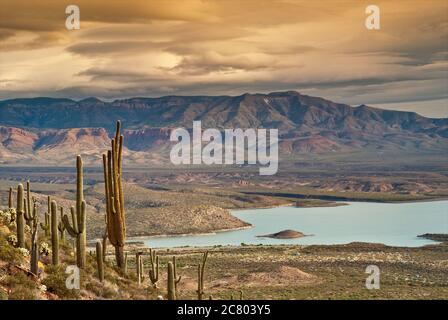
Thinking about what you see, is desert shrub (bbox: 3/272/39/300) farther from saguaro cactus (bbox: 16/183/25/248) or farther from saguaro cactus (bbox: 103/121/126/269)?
saguaro cactus (bbox: 103/121/126/269)

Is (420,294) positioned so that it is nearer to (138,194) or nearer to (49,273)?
(49,273)

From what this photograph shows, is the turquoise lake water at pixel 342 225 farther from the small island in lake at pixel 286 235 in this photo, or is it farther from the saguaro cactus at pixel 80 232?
the saguaro cactus at pixel 80 232

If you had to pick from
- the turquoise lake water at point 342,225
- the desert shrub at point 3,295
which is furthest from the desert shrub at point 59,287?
the turquoise lake water at point 342,225

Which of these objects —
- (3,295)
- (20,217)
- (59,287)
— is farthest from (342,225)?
(3,295)

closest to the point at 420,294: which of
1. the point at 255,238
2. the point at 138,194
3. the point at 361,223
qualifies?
the point at 255,238

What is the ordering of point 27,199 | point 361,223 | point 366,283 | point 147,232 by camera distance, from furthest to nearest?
point 361,223 → point 147,232 → point 366,283 → point 27,199

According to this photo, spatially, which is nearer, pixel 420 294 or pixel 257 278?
pixel 420 294

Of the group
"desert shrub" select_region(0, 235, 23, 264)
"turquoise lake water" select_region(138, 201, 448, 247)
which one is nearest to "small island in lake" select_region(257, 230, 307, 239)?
"turquoise lake water" select_region(138, 201, 448, 247)
